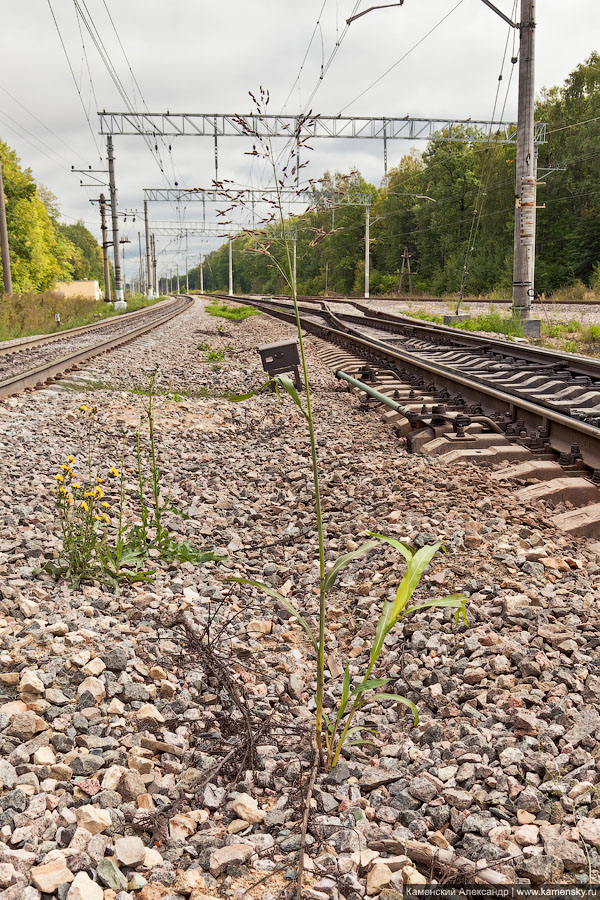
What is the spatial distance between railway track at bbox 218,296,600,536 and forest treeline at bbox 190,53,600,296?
19616 mm

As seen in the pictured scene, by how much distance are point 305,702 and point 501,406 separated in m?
4.43

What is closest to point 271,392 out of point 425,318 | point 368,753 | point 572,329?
point 368,753

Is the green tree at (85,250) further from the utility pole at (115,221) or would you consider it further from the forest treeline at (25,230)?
the utility pole at (115,221)

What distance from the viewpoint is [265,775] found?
215 centimetres

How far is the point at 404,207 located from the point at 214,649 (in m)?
70.9

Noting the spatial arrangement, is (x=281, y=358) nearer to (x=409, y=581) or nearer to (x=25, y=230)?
Answer: (x=409, y=581)

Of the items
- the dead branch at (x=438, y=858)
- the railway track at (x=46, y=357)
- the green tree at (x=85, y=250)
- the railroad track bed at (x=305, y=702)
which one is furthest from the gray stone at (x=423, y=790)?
the green tree at (x=85, y=250)

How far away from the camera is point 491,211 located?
5262 cm

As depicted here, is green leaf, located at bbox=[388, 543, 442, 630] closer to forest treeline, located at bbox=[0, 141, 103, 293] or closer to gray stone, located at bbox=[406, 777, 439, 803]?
gray stone, located at bbox=[406, 777, 439, 803]

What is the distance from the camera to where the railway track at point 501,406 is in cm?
470

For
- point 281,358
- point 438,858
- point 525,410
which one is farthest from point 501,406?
point 438,858

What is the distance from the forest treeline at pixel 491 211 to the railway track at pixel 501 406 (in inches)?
772

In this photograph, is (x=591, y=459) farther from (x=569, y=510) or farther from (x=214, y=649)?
(x=214, y=649)

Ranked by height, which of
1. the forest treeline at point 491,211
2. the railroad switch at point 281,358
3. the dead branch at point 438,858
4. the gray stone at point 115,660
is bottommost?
the dead branch at point 438,858
